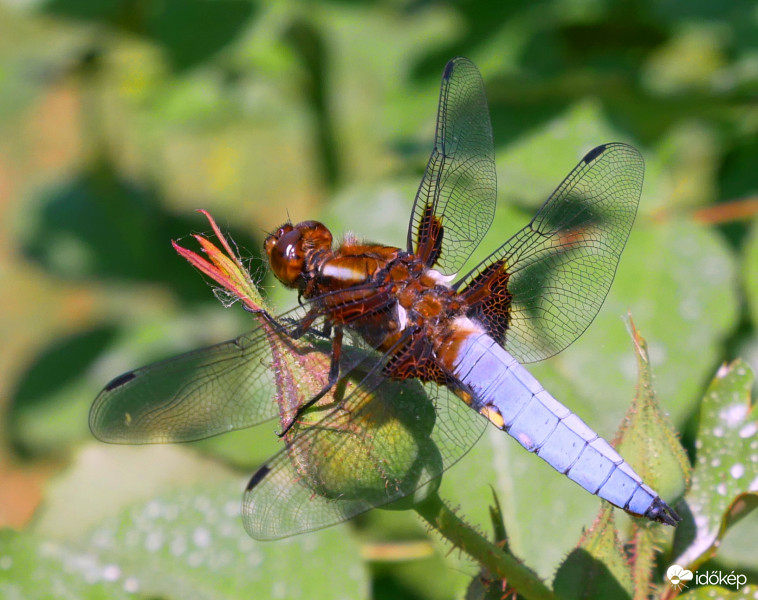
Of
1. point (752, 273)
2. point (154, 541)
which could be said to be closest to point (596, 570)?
point (154, 541)

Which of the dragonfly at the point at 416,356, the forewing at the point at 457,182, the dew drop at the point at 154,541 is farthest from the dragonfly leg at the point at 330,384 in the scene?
the dew drop at the point at 154,541

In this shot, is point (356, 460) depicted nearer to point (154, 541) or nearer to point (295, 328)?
point (295, 328)

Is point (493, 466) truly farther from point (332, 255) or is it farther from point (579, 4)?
point (579, 4)

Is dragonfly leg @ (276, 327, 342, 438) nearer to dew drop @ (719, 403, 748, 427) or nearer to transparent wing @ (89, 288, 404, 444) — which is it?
transparent wing @ (89, 288, 404, 444)

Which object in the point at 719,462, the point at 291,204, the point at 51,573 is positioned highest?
the point at 719,462

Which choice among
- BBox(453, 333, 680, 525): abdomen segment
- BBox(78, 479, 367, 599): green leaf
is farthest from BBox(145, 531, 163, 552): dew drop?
BBox(453, 333, 680, 525): abdomen segment

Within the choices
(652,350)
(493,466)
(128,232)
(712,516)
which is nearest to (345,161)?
(128,232)
